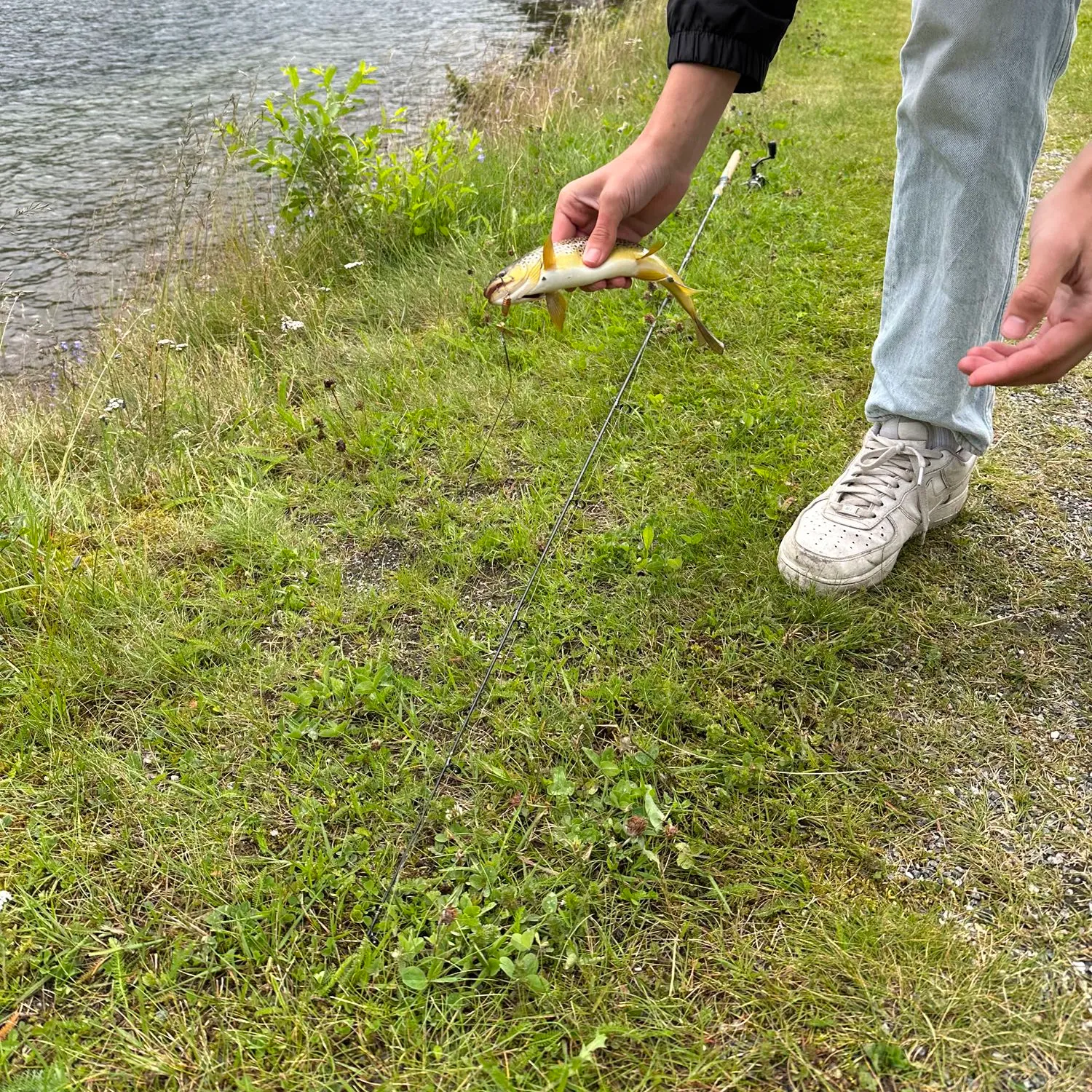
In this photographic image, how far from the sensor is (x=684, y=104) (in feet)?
6.41

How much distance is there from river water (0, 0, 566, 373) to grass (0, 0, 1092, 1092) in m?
2.03

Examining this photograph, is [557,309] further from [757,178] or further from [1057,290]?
[757,178]

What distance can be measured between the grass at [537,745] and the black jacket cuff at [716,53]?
1129 mm

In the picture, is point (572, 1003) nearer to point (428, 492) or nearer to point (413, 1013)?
point (413, 1013)

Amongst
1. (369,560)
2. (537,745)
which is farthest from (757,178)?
(537,745)

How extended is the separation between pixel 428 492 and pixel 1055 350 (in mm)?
1854

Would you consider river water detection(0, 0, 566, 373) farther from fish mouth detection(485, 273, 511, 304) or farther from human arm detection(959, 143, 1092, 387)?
human arm detection(959, 143, 1092, 387)

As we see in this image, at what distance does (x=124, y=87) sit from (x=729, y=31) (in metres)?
8.83

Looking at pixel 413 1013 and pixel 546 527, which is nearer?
pixel 413 1013

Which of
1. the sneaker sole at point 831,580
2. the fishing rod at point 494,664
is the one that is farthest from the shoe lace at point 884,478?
the fishing rod at point 494,664

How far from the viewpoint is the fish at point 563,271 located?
196 centimetres

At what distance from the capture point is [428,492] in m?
2.70

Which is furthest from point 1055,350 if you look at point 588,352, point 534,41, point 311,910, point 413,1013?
point 534,41

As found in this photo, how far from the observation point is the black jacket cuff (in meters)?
Result: 1.84
